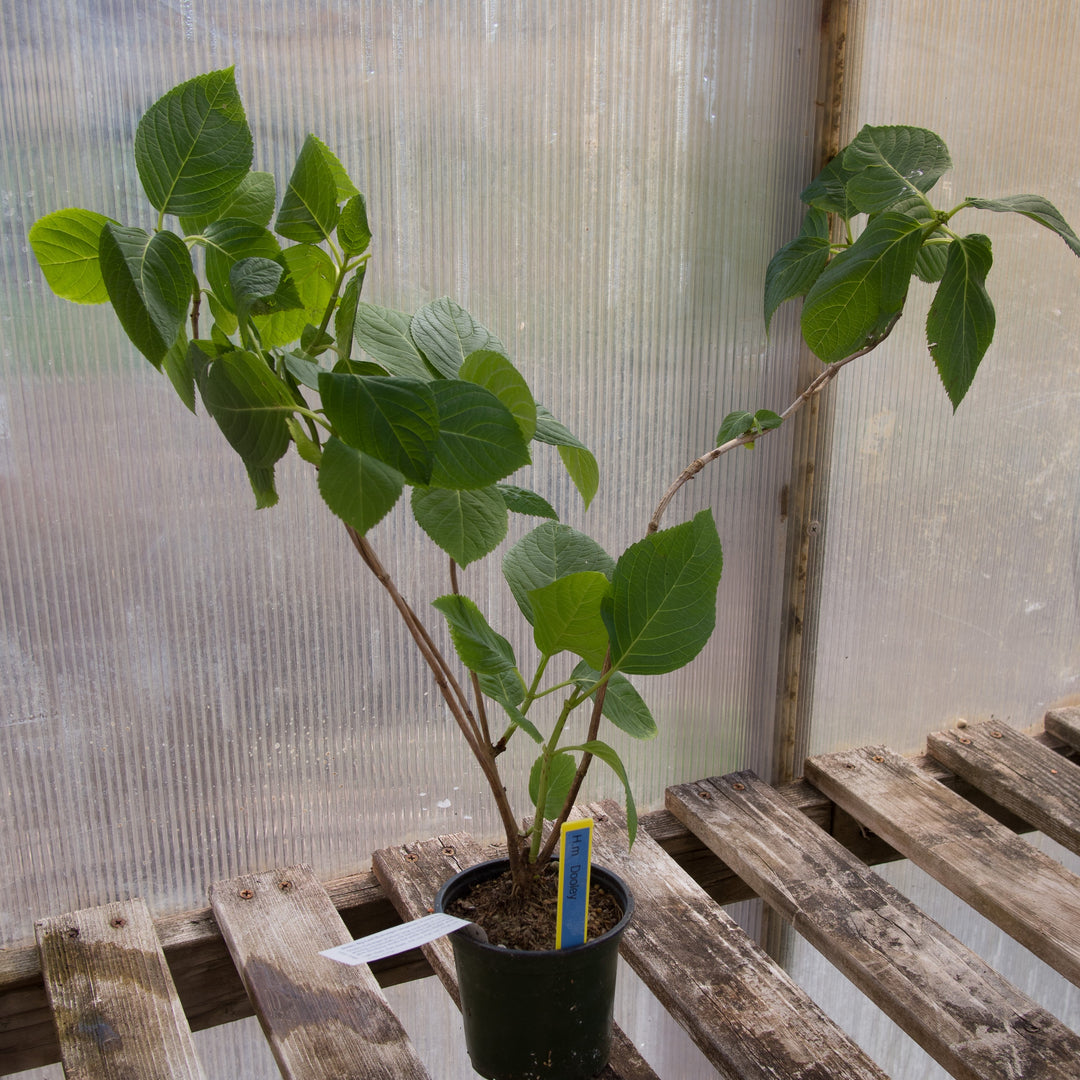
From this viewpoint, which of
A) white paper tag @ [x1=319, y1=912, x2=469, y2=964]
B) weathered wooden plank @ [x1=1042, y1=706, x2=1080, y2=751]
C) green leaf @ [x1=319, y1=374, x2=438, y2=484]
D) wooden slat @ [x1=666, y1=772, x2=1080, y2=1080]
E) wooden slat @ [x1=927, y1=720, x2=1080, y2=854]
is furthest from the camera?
weathered wooden plank @ [x1=1042, y1=706, x2=1080, y2=751]

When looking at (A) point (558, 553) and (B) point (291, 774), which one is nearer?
(A) point (558, 553)

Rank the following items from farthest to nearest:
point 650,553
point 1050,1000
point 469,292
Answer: point 1050,1000 → point 469,292 → point 650,553

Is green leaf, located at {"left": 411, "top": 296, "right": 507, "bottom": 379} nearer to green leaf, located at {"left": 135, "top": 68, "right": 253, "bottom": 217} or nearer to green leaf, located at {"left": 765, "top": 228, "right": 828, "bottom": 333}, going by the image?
green leaf, located at {"left": 135, "top": 68, "right": 253, "bottom": 217}

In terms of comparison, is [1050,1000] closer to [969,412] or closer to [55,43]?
[969,412]

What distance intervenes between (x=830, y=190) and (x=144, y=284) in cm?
80

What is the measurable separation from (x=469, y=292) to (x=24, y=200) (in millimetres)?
440

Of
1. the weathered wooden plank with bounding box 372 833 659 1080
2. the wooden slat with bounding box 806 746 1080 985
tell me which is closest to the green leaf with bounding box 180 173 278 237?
the weathered wooden plank with bounding box 372 833 659 1080

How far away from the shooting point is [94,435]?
1.04 meters

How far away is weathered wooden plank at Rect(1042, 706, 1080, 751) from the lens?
160cm

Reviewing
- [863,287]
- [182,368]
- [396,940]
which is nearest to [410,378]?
[182,368]

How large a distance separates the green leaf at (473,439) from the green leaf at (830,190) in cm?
65

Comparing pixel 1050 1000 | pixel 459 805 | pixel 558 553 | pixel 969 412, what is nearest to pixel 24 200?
pixel 558 553

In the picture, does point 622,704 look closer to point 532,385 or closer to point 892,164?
point 532,385

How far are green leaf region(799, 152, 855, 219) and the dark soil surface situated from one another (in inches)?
29.7
